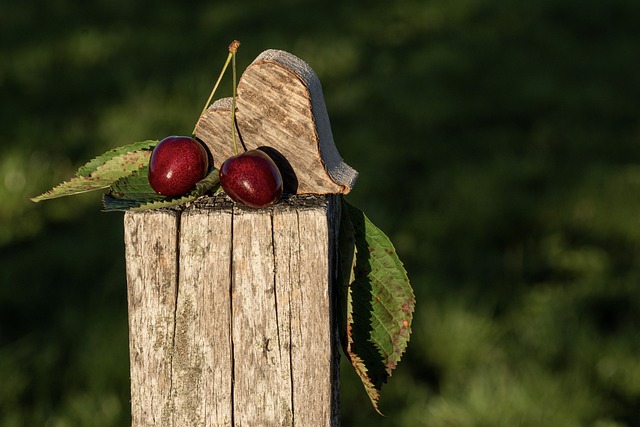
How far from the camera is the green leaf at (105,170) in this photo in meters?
1.51

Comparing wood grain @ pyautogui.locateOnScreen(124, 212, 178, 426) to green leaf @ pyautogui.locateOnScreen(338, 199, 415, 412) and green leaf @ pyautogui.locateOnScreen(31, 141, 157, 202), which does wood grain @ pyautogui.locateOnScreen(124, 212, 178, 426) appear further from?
green leaf @ pyautogui.locateOnScreen(338, 199, 415, 412)

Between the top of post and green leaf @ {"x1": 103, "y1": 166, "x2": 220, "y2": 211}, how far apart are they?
0.08 meters

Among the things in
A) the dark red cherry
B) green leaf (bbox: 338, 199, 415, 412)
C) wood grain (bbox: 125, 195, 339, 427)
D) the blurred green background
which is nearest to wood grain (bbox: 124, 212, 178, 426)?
wood grain (bbox: 125, 195, 339, 427)

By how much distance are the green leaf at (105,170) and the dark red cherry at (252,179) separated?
237 mm

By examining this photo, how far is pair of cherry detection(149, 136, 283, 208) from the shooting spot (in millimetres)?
1360

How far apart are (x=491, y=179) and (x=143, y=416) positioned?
353 cm

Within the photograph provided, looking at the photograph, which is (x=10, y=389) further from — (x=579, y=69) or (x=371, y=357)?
(x=579, y=69)

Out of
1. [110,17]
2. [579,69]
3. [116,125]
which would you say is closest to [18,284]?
Answer: [116,125]

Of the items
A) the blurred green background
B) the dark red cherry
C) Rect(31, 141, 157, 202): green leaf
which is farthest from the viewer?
the blurred green background

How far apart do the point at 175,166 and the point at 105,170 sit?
185mm

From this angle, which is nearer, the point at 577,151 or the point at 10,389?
the point at 10,389

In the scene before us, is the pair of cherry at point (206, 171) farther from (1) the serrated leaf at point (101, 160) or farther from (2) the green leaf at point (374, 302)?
(2) the green leaf at point (374, 302)

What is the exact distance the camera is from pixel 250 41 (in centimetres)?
646

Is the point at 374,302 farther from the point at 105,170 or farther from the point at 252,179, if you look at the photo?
the point at 105,170
